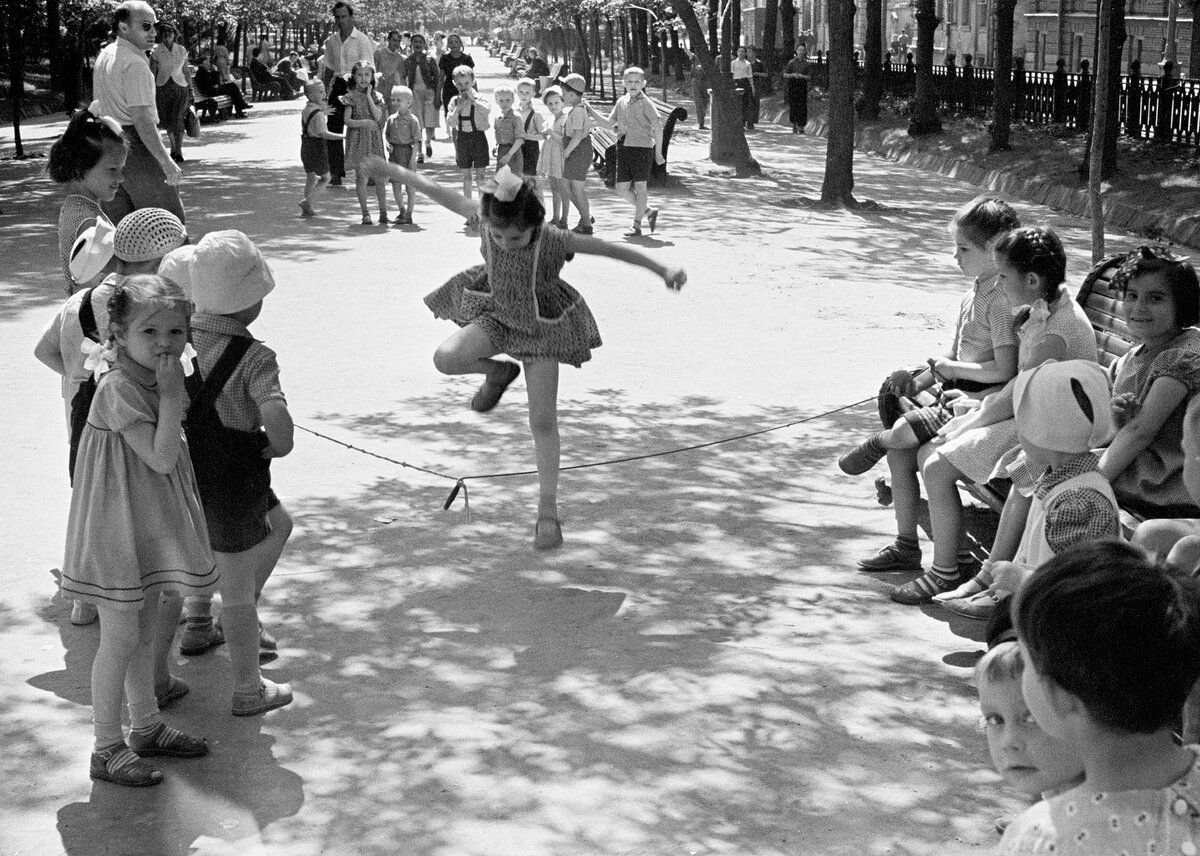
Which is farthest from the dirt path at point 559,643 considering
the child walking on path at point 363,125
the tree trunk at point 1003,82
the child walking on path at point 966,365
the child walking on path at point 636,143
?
→ the tree trunk at point 1003,82

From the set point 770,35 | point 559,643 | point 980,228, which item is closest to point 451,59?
point 770,35

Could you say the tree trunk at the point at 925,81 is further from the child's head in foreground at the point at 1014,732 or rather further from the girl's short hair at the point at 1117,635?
the girl's short hair at the point at 1117,635

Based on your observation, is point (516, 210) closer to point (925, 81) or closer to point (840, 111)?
point (840, 111)

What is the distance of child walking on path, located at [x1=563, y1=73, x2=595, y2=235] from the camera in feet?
51.3

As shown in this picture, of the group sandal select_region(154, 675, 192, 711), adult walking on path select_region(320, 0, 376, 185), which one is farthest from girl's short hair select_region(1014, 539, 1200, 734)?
adult walking on path select_region(320, 0, 376, 185)

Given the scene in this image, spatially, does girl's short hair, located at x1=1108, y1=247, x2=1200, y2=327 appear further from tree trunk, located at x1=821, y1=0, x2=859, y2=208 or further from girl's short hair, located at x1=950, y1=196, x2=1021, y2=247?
tree trunk, located at x1=821, y1=0, x2=859, y2=208

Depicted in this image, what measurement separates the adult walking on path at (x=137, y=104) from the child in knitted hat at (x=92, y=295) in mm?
3280

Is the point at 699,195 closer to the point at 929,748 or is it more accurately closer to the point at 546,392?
the point at 546,392

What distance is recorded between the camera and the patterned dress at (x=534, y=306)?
632cm

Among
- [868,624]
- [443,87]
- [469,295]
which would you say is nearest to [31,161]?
[443,87]

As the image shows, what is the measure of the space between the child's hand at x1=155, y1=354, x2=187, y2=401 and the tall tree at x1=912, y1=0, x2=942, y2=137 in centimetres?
2476

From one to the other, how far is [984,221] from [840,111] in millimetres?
13649

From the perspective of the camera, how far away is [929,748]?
4.49 m

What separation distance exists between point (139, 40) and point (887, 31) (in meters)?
67.8
